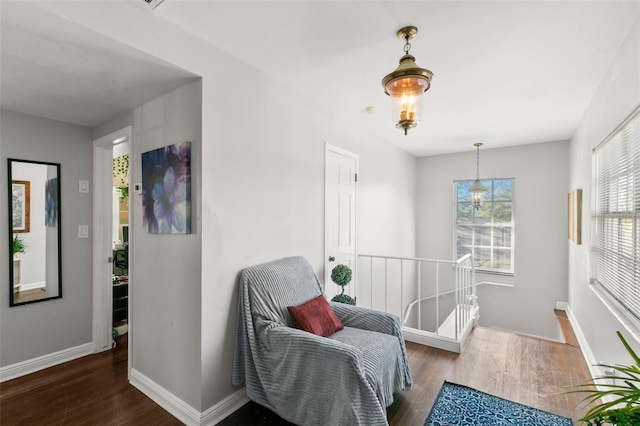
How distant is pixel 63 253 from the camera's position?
2.89 metres

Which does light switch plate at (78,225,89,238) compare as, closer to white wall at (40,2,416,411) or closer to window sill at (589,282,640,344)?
white wall at (40,2,416,411)

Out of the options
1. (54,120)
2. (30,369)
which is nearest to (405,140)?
(54,120)

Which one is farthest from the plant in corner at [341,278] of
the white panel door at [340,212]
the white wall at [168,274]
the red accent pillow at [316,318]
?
the white wall at [168,274]

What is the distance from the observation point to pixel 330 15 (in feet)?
5.72

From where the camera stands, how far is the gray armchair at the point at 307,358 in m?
1.66

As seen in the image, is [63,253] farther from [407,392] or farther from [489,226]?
[489,226]

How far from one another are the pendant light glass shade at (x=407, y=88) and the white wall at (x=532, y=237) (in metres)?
3.64

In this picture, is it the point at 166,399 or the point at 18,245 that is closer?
the point at 166,399

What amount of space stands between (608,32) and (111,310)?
4585mm

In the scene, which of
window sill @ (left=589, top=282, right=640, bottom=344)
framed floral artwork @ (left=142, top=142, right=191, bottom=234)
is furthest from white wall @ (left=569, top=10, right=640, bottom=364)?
framed floral artwork @ (left=142, top=142, right=191, bottom=234)

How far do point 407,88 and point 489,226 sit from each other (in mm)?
4233

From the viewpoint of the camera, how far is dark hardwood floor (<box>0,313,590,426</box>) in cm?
209

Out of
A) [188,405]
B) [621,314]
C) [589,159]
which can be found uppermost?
[589,159]

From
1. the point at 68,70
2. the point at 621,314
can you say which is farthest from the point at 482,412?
the point at 68,70
